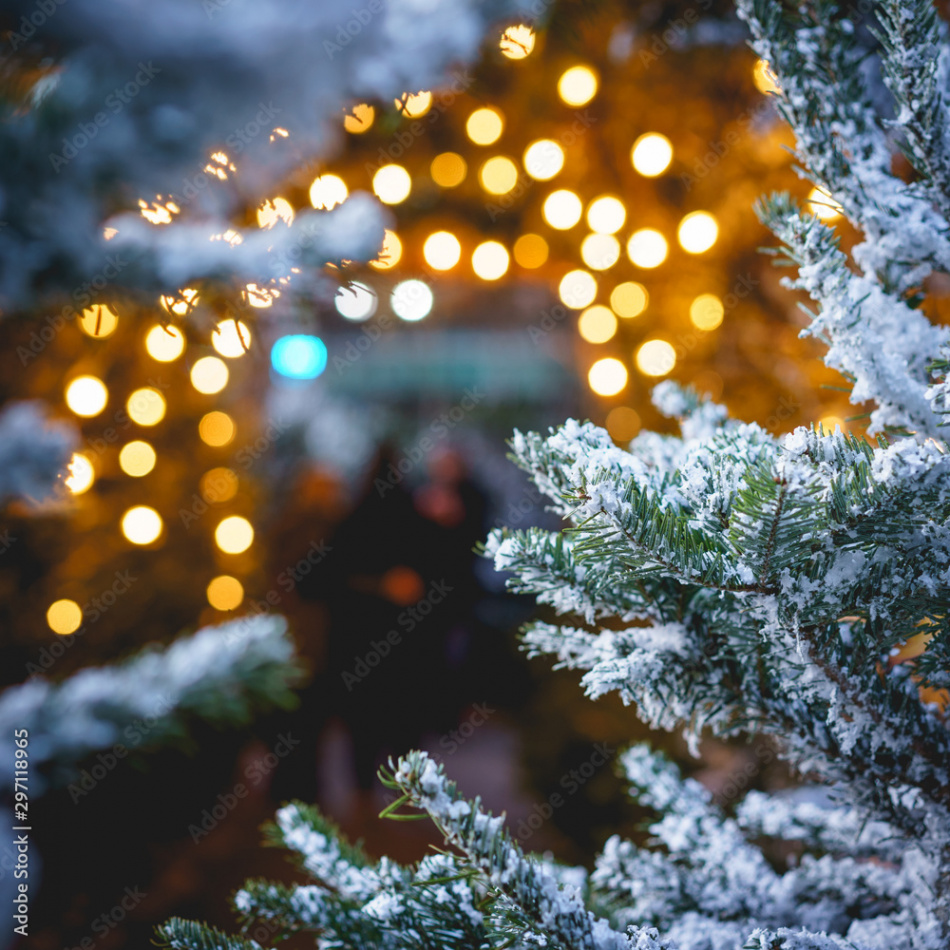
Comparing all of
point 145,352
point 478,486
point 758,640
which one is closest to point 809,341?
point 758,640

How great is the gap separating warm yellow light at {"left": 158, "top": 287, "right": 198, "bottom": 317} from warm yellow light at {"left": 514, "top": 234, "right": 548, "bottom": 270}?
1668 mm

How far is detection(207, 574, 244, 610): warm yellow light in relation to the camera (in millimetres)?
2486

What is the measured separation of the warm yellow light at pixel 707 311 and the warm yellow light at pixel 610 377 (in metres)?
0.43

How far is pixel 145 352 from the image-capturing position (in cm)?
215

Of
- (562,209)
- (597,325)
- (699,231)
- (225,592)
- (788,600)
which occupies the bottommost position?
(788,600)

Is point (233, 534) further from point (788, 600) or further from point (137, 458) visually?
point (788, 600)

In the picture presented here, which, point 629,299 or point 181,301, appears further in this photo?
point 629,299

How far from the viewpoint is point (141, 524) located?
2.18 meters

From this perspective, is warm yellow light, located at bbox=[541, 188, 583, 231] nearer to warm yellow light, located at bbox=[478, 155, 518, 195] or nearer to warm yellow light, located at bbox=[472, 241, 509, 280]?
warm yellow light, located at bbox=[478, 155, 518, 195]

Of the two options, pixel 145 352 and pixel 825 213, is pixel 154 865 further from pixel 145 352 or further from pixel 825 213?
pixel 825 213

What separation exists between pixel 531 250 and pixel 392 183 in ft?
1.75

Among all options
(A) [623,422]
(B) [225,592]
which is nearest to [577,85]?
(A) [623,422]

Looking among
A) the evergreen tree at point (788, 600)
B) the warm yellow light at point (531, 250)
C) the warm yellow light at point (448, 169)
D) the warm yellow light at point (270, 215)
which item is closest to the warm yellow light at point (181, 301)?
the warm yellow light at point (270, 215)

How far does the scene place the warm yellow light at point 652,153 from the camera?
1882mm
